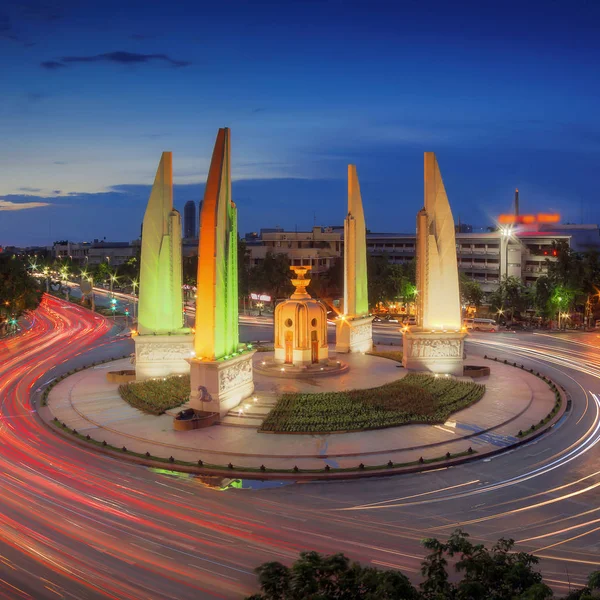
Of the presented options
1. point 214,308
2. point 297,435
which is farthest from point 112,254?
point 297,435

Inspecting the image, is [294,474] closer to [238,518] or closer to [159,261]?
[238,518]

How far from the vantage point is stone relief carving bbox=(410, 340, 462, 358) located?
32.9m

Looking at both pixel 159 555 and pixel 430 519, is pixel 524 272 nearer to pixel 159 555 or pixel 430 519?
pixel 430 519

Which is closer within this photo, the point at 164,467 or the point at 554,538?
the point at 554,538

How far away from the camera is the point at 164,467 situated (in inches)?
805

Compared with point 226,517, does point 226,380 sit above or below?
above

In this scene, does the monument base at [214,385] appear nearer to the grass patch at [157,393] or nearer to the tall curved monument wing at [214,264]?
the tall curved monument wing at [214,264]

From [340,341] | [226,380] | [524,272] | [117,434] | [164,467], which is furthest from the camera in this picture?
[524,272]

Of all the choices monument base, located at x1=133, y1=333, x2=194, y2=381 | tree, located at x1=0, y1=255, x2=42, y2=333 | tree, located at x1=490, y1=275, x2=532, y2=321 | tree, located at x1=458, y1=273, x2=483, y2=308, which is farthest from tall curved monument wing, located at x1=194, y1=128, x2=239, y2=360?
tree, located at x1=458, y1=273, x2=483, y2=308

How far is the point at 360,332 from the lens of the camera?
128 ft

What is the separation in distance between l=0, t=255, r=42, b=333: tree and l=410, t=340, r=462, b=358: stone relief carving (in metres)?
32.7

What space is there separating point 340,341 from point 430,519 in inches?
881

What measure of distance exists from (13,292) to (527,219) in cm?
5523

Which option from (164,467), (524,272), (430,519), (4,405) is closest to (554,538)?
(430,519)
